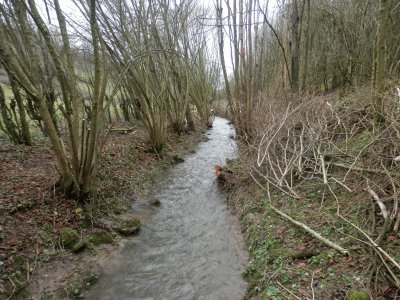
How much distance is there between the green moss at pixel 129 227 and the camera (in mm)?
4746

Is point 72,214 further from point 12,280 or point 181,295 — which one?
point 181,295

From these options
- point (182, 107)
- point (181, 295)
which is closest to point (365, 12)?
point (182, 107)

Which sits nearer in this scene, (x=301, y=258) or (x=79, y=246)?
(x=301, y=258)

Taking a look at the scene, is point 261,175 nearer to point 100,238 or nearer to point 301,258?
point 301,258

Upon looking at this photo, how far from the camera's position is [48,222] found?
419 cm

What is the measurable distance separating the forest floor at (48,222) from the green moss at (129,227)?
0.53ft

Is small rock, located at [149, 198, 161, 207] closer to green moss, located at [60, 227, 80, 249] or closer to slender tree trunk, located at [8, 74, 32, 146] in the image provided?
green moss, located at [60, 227, 80, 249]

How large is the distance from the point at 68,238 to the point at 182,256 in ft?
5.28

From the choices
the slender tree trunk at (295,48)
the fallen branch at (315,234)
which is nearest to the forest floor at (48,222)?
the fallen branch at (315,234)

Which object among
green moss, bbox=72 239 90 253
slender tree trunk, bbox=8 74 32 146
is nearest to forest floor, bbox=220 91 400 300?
green moss, bbox=72 239 90 253

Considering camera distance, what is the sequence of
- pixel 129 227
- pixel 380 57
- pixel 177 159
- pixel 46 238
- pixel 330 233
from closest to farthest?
pixel 330 233 → pixel 46 238 → pixel 380 57 → pixel 129 227 → pixel 177 159

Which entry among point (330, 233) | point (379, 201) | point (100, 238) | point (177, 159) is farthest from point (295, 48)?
point (100, 238)

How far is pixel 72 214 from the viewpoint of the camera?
178 inches

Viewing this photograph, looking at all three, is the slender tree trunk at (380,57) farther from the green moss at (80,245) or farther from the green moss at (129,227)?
the green moss at (80,245)
